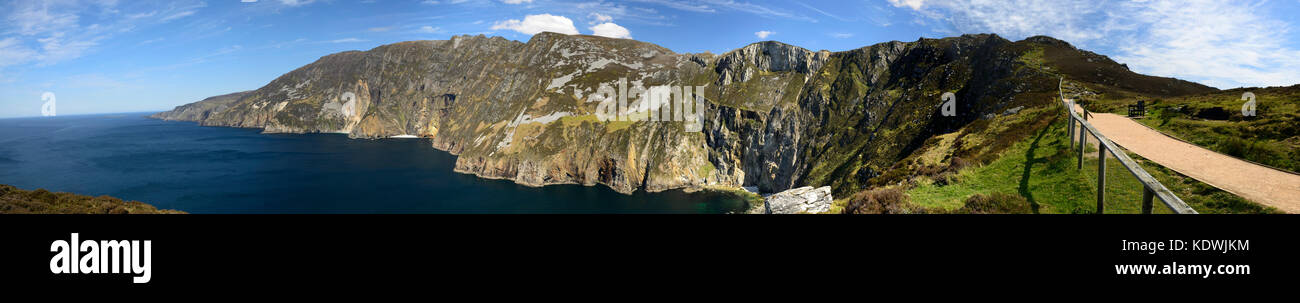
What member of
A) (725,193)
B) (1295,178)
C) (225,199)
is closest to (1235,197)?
(1295,178)

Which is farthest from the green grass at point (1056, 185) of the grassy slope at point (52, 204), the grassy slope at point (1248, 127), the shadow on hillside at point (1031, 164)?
the grassy slope at point (52, 204)

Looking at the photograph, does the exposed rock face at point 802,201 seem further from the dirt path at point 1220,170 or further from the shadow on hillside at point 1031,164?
the dirt path at point 1220,170

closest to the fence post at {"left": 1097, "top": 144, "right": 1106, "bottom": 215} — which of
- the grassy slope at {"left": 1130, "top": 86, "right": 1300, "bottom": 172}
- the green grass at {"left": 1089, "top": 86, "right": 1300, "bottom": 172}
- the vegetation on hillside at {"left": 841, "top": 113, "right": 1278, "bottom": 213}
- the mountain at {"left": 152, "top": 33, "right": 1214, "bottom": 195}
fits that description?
the vegetation on hillside at {"left": 841, "top": 113, "right": 1278, "bottom": 213}

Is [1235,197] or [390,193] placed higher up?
[1235,197]

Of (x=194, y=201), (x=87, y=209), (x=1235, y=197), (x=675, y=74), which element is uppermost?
(x=675, y=74)

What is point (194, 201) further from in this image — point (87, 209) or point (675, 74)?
point (675, 74)

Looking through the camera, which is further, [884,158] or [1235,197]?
[884,158]

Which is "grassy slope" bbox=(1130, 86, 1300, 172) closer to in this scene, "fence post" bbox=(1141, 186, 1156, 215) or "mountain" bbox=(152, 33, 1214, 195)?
"mountain" bbox=(152, 33, 1214, 195)

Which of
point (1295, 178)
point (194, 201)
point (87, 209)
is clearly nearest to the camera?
point (1295, 178)
